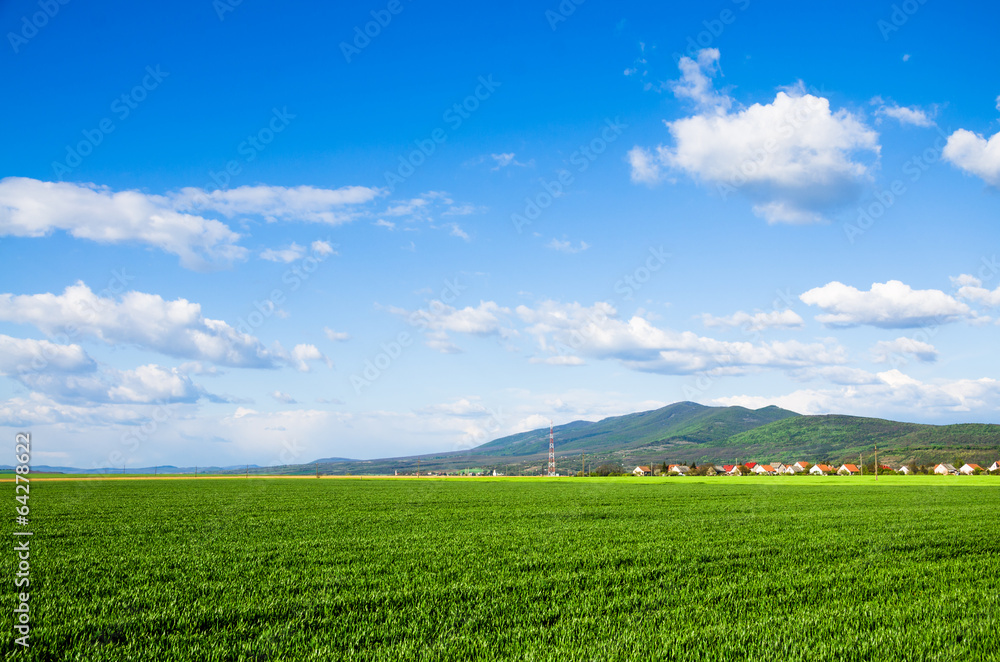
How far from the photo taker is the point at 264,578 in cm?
1079

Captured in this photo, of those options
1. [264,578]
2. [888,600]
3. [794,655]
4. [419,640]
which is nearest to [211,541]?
[264,578]

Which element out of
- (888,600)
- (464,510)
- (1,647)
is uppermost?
(1,647)

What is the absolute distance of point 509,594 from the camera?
9680mm

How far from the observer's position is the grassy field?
721 cm

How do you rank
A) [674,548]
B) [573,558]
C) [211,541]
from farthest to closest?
[211,541] < [674,548] < [573,558]

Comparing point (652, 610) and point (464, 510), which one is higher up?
point (652, 610)

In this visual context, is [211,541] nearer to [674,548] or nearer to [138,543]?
[138,543]

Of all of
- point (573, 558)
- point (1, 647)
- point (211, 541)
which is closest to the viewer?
point (1, 647)

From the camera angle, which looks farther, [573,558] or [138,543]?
[138,543]

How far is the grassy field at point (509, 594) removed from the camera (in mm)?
7207

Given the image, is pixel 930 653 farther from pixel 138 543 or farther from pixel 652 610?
pixel 138 543

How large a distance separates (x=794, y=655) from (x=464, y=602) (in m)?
4.69

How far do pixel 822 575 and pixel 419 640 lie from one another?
8.53m

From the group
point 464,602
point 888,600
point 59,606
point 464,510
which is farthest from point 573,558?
point 464,510
